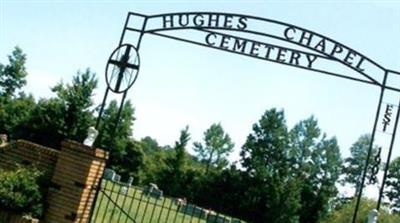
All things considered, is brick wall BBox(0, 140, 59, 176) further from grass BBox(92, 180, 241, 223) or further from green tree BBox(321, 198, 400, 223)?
green tree BBox(321, 198, 400, 223)

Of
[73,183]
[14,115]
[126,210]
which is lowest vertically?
[126,210]

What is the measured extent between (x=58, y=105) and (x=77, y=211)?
35.1 metres

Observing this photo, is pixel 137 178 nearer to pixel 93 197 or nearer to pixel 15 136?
pixel 15 136

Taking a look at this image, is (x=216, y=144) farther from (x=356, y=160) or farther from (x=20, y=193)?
(x=20, y=193)

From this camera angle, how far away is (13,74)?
2183 inches

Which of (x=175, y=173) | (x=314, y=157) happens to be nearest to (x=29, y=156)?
(x=175, y=173)

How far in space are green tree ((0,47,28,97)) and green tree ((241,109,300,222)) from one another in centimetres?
2429

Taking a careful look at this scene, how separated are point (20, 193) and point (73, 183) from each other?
2.97 ft

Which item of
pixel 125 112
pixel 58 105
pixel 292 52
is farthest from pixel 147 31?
pixel 125 112

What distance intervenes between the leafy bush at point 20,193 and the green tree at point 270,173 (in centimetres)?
3728

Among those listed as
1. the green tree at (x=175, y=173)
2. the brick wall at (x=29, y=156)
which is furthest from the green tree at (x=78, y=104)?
the brick wall at (x=29, y=156)

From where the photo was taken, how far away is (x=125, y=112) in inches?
2013

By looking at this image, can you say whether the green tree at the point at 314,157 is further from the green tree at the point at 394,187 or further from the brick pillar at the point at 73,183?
the brick pillar at the point at 73,183

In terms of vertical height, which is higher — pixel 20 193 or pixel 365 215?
pixel 365 215
